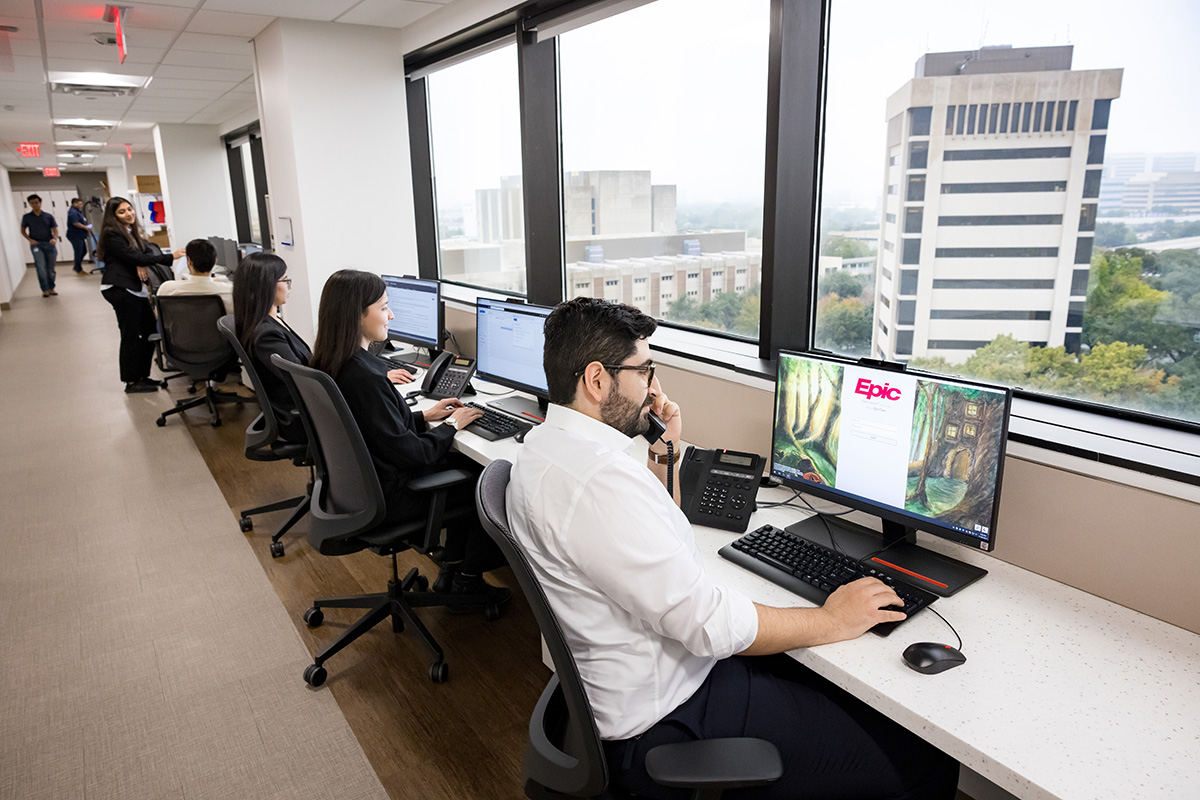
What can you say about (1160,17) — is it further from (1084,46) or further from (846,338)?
(846,338)

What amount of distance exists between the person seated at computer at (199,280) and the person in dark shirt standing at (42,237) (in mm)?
8759

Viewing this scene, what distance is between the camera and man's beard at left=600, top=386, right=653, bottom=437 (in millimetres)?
1479

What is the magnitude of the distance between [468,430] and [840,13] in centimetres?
182

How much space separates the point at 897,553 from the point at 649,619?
0.73 meters

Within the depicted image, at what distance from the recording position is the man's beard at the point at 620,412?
1.48 meters

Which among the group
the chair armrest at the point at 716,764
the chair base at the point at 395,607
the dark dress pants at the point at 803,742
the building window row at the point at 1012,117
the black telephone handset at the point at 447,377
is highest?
the building window row at the point at 1012,117

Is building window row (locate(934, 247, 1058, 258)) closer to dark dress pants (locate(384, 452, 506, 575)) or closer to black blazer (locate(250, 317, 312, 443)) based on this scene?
dark dress pants (locate(384, 452, 506, 575))

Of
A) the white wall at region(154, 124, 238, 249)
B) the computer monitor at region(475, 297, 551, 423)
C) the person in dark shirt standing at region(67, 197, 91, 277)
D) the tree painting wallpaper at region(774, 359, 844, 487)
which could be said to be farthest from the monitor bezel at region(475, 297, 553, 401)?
the person in dark shirt standing at region(67, 197, 91, 277)

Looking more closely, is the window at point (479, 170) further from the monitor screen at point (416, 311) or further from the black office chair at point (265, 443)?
the black office chair at point (265, 443)

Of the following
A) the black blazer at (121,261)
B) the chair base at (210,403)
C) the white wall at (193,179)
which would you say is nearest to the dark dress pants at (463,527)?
the chair base at (210,403)

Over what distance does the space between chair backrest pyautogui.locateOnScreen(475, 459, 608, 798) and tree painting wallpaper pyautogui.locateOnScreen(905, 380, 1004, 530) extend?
33.9 inches

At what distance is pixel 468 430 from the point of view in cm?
271

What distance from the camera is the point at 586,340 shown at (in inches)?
58.1

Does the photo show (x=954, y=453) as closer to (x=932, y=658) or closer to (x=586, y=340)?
(x=932, y=658)
